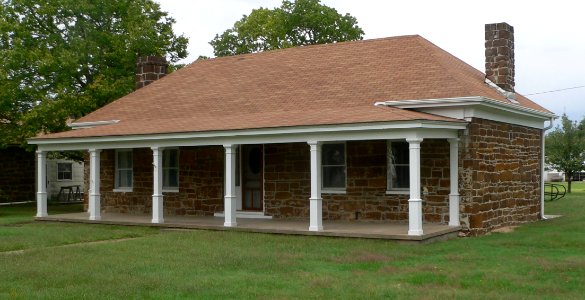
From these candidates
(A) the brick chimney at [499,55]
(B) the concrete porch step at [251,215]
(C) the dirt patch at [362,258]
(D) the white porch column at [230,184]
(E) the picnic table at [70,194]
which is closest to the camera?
(C) the dirt patch at [362,258]

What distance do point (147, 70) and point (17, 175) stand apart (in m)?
10.7

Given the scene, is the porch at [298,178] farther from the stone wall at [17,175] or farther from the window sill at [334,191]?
the stone wall at [17,175]

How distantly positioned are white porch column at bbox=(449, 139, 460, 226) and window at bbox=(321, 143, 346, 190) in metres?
2.86

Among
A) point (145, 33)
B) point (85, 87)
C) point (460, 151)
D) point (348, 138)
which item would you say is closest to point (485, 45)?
point (460, 151)

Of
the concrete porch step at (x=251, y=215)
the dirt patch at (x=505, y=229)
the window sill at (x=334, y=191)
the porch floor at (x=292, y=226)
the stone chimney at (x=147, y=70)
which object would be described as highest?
the stone chimney at (x=147, y=70)

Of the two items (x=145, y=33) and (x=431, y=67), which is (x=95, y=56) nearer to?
(x=145, y=33)

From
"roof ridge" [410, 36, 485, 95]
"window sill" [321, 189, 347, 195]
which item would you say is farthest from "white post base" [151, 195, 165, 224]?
"roof ridge" [410, 36, 485, 95]

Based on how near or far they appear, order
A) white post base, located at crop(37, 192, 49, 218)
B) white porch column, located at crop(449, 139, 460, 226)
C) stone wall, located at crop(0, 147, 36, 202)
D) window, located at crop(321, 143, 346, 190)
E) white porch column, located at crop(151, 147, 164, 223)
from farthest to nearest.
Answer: stone wall, located at crop(0, 147, 36, 202) → white post base, located at crop(37, 192, 49, 218) → white porch column, located at crop(151, 147, 164, 223) → window, located at crop(321, 143, 346, 190) → white porch column, located at crop(449, 139, 460, 226)

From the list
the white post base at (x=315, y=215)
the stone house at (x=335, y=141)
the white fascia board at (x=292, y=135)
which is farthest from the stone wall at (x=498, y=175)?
the white post base at (x=315, y=215)

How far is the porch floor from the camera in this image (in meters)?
14.3

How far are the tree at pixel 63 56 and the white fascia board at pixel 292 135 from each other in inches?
236

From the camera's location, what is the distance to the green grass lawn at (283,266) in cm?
909

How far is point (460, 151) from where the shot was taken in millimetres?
15672

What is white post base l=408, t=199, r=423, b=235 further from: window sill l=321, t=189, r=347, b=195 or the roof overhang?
window sill l=321, t=189, r=347, b=195
